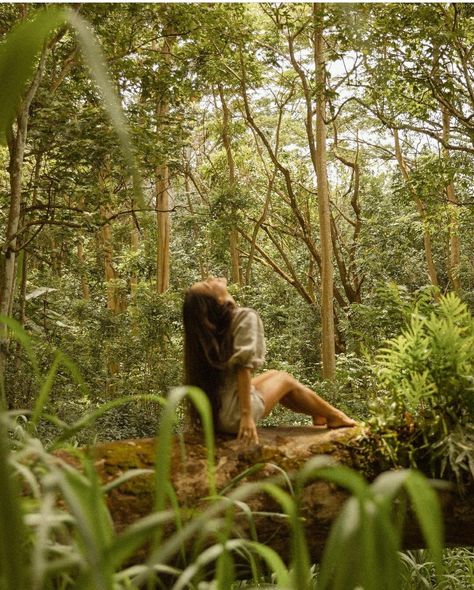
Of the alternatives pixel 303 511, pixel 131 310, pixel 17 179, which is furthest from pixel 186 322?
pixel 131 310

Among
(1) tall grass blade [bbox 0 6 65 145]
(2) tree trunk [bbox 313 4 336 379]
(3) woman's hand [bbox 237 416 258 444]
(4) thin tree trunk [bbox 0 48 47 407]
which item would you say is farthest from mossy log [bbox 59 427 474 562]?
(2) tree trunk [bbox 313 4 336 379]

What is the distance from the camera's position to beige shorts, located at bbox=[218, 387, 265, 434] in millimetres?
2697

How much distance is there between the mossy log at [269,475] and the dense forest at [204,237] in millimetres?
108

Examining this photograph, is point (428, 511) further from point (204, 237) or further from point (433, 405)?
point (204, 237)

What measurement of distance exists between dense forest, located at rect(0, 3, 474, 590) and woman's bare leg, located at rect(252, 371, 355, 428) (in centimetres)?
26

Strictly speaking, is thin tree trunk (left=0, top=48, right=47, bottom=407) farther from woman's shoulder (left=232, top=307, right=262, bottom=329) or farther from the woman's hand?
the woman's hand

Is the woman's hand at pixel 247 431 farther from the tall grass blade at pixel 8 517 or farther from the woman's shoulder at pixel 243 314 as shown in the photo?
the tall grass blade at pixel 8 517

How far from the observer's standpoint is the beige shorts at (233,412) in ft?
8.85

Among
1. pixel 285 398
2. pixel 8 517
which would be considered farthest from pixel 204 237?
pixel 8 517

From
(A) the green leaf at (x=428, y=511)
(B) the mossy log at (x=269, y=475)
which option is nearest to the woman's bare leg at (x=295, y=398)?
(B) the mossy log at (x=269, y=475)

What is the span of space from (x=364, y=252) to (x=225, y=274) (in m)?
4.29

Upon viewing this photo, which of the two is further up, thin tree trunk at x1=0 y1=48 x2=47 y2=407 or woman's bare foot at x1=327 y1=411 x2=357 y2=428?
thin tree trunk at x1=0 y1=48 x2=47 y2=407

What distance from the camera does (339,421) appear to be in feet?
9.53

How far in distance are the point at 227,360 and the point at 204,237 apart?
10.1 m
